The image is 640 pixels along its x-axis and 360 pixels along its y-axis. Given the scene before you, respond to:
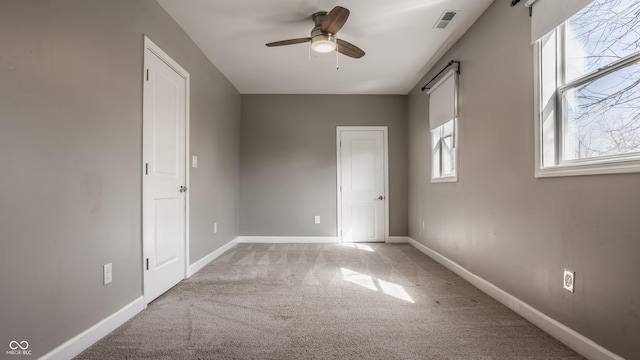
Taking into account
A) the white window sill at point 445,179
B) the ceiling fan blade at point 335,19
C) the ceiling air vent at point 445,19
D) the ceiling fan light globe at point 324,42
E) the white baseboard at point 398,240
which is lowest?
the white baseboard at point 398,240

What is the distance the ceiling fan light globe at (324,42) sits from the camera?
8.87 ft

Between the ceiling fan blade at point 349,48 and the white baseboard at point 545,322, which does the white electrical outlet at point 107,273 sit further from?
the white baseboard at point 545,322

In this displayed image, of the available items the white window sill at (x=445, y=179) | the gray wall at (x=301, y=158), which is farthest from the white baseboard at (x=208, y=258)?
the white window sill at (x=445, y=179)

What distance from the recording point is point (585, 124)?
1.77 m

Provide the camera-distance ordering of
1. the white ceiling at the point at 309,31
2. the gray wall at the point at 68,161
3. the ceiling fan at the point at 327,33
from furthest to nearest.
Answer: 1. the white ceiling at the point at 309,31
2. the ceiling fan at the point at 327,33
3. the gray wall at the point at 68,161

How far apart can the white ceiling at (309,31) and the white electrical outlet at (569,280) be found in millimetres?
2206

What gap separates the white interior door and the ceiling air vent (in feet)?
8.36

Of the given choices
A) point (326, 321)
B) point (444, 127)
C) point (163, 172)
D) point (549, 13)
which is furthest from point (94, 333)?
point (444, 127)

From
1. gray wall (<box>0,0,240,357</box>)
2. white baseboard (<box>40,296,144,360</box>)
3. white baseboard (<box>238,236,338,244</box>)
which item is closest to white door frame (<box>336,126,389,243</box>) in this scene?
white baseboard (<box>238,236,338,244</box>)

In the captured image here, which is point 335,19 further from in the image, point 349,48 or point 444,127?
point 444,127

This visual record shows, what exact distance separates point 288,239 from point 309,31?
10.7 ft

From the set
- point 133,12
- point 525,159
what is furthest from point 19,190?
point 525,159

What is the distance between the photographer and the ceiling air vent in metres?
2.71

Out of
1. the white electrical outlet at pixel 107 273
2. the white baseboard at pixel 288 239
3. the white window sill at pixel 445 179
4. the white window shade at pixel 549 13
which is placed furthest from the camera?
the white baseboard at pixel 288 239
